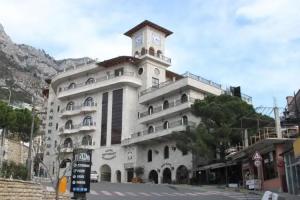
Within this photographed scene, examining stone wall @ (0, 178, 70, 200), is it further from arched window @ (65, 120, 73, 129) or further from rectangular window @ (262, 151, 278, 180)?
arched window @ (65, 120, 73, 129)

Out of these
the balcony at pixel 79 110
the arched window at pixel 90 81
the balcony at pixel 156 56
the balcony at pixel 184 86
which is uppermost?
the balcony at pixel 156 56

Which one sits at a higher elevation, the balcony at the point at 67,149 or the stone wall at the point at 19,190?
the balcony at the point at 67,149

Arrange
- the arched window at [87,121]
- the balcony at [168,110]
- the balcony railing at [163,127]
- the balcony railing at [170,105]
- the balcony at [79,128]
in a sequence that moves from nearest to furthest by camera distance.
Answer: the balcony railing at [163,127] → the balcony at [168,110] → the balcony railing at [170,105] → the balcony at [79,128] → the arched window at [87,121]

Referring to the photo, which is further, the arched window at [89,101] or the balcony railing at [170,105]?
the arched window at [89,101]

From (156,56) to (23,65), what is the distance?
6808cm

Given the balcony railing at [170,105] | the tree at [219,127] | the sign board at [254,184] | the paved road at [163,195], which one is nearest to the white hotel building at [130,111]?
the balcony railing at [170,105]

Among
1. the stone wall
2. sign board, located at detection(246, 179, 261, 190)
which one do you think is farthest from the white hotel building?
the stone wall

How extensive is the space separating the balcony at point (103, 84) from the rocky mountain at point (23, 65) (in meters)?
35.4

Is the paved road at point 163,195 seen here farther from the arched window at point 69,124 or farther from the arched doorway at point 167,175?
the arched window at point 69,124

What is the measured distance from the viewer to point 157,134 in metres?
55.2

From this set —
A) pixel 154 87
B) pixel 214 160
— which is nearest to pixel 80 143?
pixel 154 87

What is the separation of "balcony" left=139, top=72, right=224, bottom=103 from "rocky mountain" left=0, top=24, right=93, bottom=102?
4659 centimetres

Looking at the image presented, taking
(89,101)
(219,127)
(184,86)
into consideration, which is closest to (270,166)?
(219,127)

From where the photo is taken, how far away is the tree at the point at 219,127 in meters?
42.1
